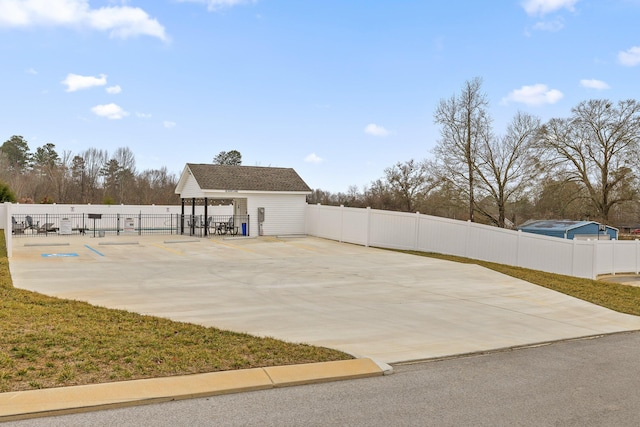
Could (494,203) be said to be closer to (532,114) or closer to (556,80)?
(532,114)

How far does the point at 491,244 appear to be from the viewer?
65.8ft

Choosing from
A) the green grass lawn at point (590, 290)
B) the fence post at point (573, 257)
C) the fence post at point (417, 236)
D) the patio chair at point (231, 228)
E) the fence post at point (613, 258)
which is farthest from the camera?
the patio chair at point (231, 228)

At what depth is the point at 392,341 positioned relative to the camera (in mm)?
7281

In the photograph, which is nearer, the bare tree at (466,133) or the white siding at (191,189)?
the white siding at (191,189)

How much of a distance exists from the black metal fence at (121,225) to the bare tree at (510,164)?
1785cm

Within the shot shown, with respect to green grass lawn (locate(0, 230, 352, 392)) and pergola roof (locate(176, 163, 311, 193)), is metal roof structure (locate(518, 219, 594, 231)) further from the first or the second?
green grass lawn (locate(0, 230, 352, 392))

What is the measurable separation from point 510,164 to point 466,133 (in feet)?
12.5

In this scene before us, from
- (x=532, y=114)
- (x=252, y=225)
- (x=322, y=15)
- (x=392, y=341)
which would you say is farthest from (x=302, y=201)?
(x=392, y=341)

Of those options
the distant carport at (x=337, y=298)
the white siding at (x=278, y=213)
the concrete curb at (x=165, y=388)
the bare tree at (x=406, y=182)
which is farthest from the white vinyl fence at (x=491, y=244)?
the bare tree at (x=406, y=182)

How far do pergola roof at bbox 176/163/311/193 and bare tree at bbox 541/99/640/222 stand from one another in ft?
62.5

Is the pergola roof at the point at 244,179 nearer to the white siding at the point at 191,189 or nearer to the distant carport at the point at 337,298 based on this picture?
the white siding at the point at 191,189

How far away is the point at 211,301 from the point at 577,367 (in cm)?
676

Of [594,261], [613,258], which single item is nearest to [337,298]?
[594,261]

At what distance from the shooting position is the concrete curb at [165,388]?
14.2 feet
